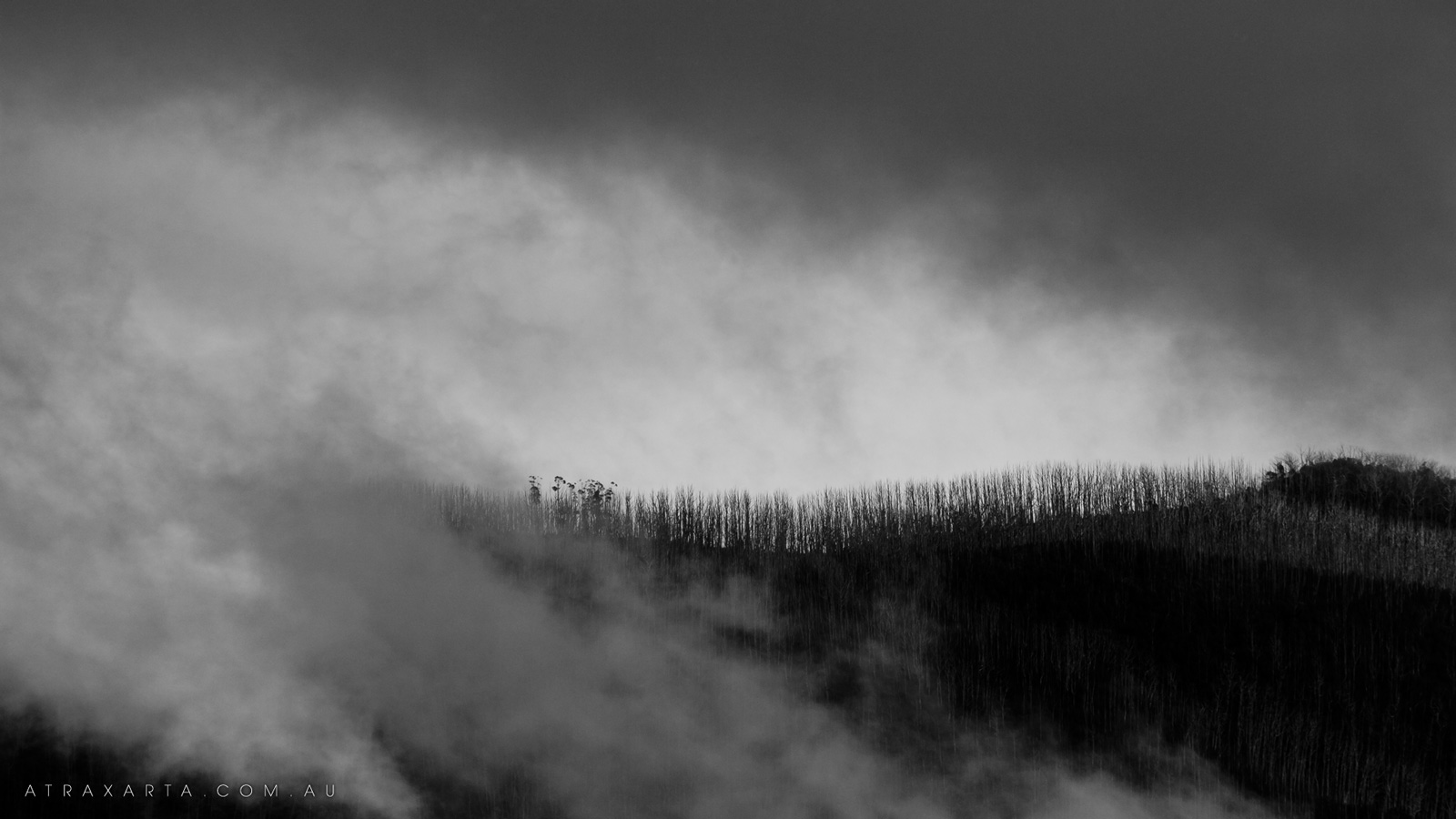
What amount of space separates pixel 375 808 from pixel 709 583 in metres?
7.41

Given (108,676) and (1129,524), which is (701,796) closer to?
(108,676)

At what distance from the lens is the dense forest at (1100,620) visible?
1563 cm

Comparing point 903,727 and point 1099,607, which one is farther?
point 1099,607

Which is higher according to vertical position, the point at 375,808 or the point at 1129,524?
the point at 1129,524

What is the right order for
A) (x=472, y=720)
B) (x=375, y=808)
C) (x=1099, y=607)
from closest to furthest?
(x=375, y=808), (x=472, y=720), (x=1099, y=607)

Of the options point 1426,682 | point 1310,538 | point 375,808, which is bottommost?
point 375,808

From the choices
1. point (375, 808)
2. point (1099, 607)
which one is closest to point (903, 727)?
point (1099, 607)

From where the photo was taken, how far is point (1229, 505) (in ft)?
77.8

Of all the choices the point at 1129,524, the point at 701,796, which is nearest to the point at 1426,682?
the point at 1129,524

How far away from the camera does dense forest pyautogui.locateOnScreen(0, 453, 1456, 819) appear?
51.3 feet

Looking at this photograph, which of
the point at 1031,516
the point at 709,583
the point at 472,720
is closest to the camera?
the point at 472,720

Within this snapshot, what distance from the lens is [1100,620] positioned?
18.5 m

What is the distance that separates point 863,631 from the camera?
62.2ft

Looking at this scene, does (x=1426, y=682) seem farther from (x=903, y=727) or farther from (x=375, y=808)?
(x=375, y=808)
